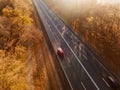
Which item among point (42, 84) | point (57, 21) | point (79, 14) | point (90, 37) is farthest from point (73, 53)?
point (57, 21)

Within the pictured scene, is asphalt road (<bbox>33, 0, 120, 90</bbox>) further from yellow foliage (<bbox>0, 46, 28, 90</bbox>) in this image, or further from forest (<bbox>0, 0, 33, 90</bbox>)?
yellow foliage (<bbox>0, 46, 28, 90</bbox>)

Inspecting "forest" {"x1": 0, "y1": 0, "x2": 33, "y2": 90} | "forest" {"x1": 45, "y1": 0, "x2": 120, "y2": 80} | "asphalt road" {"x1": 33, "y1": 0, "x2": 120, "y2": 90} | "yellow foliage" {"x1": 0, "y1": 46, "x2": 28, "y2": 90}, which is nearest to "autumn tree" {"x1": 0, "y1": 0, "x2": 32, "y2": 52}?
"forest" {"x1": 0, "y1": 0, "x2": 33, "y2": 90}

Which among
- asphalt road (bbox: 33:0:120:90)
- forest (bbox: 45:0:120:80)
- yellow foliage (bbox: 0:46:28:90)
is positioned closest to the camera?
yellow foliage (bbox: 0:46:28:90)

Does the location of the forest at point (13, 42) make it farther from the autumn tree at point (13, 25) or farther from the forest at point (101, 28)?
the forest at point (101, 28)

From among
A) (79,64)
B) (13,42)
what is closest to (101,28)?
(79,64)

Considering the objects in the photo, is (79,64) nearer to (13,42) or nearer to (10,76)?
(10,76)

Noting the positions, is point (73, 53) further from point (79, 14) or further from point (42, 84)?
point (79, 14)
